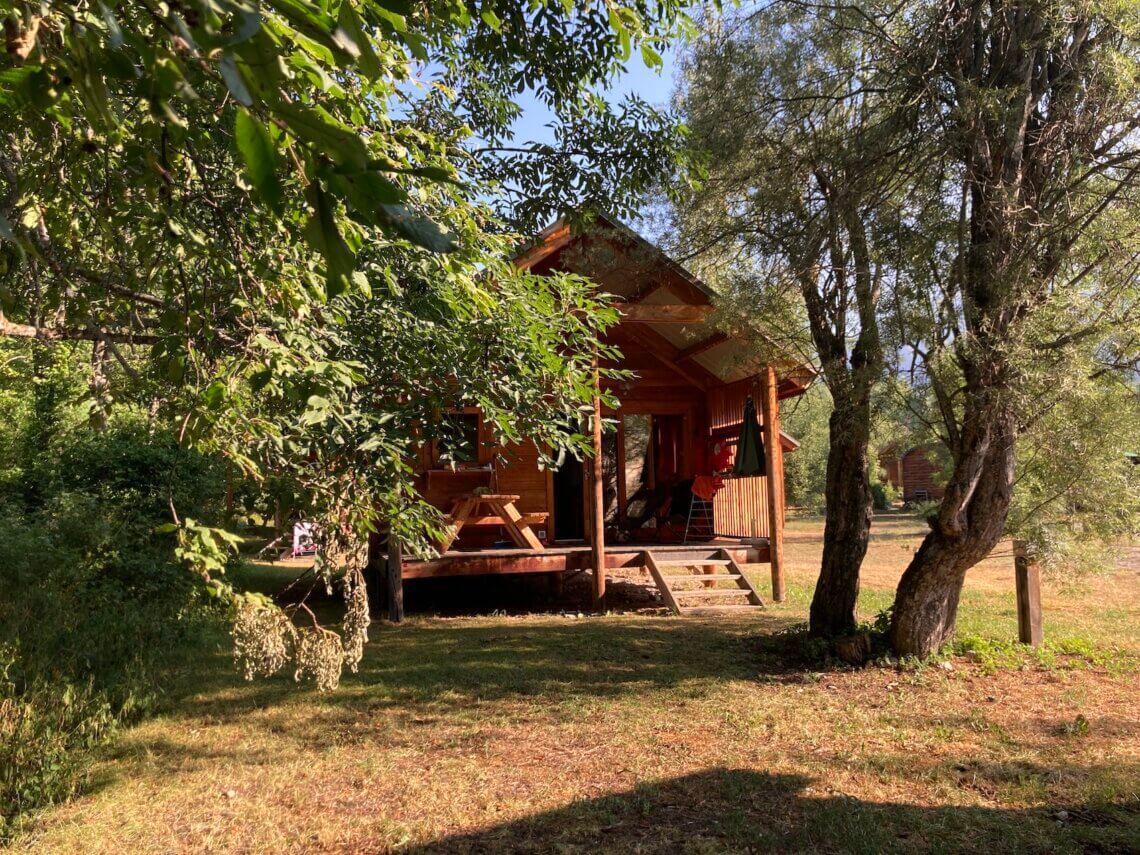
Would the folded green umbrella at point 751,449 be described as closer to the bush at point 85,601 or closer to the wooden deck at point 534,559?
the wooden deck at point 534,559

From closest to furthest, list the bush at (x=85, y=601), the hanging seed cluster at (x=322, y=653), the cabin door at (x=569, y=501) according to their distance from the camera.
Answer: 1. the hanging seed cluster at (x=322, y=653)
2. the bush at (x=85, y=601)
3. the cabin door at (x=569, y=501)

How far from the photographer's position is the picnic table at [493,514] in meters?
11.0

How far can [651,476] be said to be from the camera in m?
15.9

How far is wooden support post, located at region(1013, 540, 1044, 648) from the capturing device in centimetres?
788

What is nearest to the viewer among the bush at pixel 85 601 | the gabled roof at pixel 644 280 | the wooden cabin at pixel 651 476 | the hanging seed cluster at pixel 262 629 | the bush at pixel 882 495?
the hanging seed cluster at pixel 262 629

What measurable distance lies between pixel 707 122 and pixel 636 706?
18.1ft

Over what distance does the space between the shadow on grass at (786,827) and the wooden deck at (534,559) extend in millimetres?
6470

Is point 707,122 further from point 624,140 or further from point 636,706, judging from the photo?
point 636,706

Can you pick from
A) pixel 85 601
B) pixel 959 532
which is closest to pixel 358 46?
pixel 959 532

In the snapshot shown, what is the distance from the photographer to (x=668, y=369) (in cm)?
1454

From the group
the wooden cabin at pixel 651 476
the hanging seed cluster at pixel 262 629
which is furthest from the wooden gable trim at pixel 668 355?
the hanging seed cluster at pixel 262 629

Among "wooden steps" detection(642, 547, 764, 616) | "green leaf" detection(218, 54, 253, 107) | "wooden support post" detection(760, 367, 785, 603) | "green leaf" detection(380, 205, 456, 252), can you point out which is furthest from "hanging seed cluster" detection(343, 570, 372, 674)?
"wooden support post" detection(760, 367, 785, 603)

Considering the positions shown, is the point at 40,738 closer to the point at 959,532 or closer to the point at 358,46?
the point at 358,46

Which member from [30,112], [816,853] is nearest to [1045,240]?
[816,853]
